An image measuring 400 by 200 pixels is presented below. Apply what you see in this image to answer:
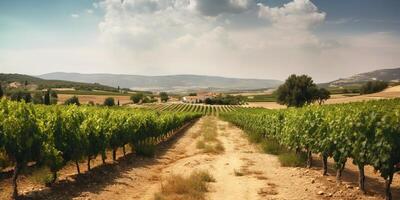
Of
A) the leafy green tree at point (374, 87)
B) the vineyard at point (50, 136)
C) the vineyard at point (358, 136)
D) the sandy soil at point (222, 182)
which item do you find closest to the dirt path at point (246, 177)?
the sandy soil at point (222, 182)

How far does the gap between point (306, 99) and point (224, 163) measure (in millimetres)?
77499

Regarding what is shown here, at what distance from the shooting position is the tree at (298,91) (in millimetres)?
95438

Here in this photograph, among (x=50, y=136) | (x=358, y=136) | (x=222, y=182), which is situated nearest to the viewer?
(x=50, y=136)

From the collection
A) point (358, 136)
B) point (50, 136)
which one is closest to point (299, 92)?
point (358, 136)

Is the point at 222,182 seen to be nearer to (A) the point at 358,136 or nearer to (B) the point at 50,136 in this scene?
(A) the point at 358,136

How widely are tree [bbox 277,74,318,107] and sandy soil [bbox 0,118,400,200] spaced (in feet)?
243

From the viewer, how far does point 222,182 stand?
17.4 metres

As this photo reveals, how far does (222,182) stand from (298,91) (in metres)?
81.3

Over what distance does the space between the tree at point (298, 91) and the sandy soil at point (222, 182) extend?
74.2 meters

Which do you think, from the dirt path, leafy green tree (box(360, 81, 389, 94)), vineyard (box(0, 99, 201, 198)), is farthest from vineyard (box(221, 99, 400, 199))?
leafy green tree (box(360, 81, 389, 94))

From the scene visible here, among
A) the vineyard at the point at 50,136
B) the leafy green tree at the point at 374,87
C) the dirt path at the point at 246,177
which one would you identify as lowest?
the dirt path at the point at 246,177

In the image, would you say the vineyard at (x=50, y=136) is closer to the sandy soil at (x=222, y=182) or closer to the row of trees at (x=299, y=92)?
the sandy soil at (x=222, y=182)

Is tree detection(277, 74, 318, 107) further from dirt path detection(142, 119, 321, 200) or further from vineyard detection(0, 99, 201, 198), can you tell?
vineyard detection(0, 99, 201, 198)

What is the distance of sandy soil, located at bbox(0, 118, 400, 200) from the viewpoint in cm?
1432
